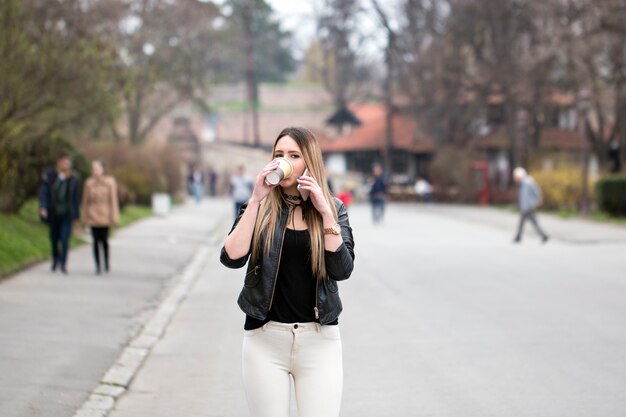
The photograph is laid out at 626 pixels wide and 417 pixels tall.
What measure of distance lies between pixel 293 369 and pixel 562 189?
33893mm

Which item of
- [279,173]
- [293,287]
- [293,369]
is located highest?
[279,173]

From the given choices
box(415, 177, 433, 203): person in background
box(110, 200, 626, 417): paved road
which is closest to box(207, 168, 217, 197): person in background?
box(415, 177, 433, 203): person in background

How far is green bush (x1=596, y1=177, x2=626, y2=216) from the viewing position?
3002 centimetres

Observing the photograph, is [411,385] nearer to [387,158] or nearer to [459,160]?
[459,160]

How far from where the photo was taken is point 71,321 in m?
10.6

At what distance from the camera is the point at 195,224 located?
30.5m

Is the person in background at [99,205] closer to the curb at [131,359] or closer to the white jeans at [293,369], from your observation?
the curb at [131,359]

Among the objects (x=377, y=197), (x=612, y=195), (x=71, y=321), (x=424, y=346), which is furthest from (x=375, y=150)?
(x=424, y=346)

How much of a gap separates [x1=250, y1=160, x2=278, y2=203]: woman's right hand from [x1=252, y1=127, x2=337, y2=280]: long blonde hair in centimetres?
16

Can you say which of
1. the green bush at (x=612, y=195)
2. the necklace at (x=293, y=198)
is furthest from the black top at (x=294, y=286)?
the green bush at (x=612, y=195)

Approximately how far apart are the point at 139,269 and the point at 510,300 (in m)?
6.57

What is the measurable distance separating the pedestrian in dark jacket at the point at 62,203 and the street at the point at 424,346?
0.63 metres

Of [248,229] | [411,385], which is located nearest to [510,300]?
[411,385]

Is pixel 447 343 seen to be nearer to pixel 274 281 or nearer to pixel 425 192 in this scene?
pixel 274 281
